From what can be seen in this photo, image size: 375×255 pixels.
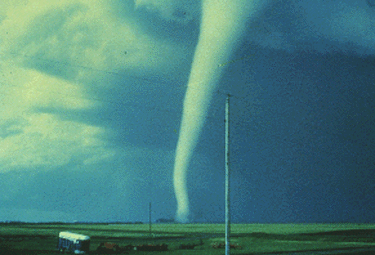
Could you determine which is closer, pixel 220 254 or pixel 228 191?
pixel 228 191

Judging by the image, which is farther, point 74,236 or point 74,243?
point 74,236

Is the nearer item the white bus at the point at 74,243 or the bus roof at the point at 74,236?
the white bus at the point at 74,243

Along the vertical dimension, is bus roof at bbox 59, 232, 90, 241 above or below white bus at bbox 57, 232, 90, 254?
above

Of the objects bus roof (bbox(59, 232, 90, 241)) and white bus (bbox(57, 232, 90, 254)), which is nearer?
white bus (bbox(57, 232, 90, 254))

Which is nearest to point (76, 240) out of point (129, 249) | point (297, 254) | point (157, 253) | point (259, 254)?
point (129, 249)

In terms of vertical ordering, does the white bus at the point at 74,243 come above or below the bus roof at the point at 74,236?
below

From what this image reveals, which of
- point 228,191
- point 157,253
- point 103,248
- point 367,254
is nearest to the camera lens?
point 228,191

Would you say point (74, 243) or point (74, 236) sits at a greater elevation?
point (74, 236)

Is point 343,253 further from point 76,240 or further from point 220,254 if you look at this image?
point 76,240
